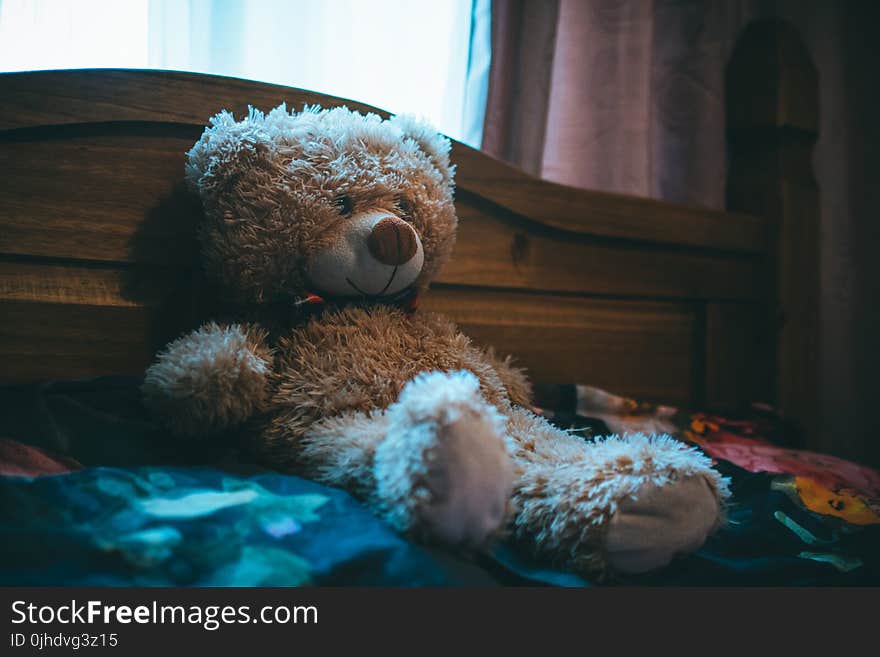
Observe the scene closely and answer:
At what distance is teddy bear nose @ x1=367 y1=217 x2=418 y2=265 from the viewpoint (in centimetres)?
67

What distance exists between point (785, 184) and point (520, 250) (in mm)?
683

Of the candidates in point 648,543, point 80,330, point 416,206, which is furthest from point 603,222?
point 80,330

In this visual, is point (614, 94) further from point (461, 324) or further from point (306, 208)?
point (306, 208)

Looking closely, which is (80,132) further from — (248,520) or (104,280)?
(248,520)

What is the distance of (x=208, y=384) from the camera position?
0.60 metres

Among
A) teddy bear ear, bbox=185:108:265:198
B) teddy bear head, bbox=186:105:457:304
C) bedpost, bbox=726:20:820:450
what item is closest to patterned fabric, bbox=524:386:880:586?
bedpost, bbox=726:20:820:450

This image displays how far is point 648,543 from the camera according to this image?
52cm

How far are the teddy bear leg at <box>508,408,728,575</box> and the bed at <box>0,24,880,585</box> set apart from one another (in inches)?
1.3

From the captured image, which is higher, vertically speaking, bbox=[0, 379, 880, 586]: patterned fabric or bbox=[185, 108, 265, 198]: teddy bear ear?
bbox=[185, 108, 265, 198]: teddy bear ear

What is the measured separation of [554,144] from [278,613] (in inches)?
45.0

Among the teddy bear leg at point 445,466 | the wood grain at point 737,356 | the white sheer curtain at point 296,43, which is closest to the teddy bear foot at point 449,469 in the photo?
the teddy bear leg at point 445,466

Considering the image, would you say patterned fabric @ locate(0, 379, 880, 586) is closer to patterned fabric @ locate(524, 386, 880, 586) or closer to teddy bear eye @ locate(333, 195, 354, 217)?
patterned fabric @ locate(524, 386, 880, 586)

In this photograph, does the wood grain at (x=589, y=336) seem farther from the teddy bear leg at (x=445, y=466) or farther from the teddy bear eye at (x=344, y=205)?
the teddy bear leg at (x=445, y=466)

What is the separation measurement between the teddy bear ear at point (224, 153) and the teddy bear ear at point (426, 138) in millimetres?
177
